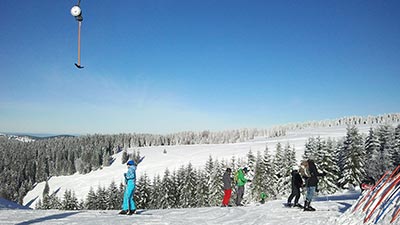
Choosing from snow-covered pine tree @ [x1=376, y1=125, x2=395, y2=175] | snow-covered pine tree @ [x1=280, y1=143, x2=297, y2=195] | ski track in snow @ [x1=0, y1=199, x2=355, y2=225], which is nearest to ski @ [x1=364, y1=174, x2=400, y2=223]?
ski track in snow @ [x1=0, y1=199, x2=355, y2=225]

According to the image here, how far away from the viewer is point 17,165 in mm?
153250

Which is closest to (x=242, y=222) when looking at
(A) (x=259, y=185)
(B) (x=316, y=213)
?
(B) (x=316, y=213)

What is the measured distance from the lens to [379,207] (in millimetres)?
7680

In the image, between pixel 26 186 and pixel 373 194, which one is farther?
pixel 26 186

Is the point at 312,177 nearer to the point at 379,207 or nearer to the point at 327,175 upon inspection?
the point at 379,207

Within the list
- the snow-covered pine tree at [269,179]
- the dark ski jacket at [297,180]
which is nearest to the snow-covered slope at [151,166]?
the snow-covered pine tree at [269,179]

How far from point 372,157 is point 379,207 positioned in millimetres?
45078

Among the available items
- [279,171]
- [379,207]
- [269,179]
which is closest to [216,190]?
[269,179]

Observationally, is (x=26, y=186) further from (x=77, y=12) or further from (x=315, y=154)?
(x=77, y=12)

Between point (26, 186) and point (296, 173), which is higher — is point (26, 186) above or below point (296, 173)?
below

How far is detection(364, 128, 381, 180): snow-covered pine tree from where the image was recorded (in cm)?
4359

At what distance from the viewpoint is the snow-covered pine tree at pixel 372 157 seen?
43594mm

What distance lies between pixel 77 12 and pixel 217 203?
42230 mm

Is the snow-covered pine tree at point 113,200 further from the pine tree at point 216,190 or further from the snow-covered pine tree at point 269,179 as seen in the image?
the snow-covered pine tree at point 269,179
